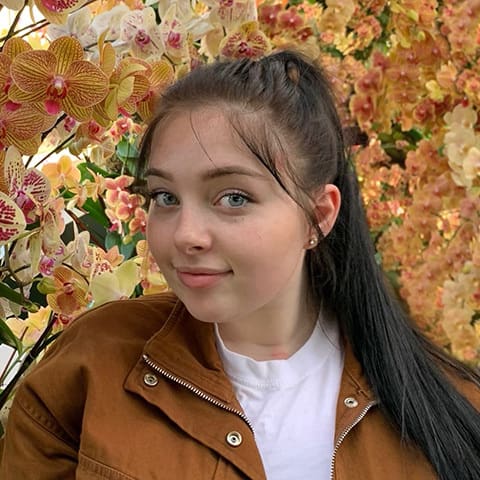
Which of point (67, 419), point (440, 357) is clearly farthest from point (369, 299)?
point (67, 419)

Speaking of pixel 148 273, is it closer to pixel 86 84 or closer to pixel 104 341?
pixel 104 341

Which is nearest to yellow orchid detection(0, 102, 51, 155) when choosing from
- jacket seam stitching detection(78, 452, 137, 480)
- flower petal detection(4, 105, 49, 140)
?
flower petal detection(4, 105, 49, 140)

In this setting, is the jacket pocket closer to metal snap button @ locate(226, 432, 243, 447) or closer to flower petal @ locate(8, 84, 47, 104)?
metal snap button @ locate(226, 432, 243, 447)

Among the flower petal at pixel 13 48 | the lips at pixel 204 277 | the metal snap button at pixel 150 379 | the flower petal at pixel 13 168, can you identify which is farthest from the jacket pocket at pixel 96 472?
the flower petal at pixel 13 48

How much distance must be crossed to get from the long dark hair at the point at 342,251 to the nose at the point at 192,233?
0.30 feet

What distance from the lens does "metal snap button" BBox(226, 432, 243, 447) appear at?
100 cm

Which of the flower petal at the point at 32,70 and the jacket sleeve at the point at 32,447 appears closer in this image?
the flower petal at the point at 32,70

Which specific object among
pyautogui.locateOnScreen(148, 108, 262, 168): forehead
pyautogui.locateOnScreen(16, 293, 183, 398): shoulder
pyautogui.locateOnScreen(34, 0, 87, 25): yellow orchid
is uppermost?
pyautogui.locateOnScreen(34, 0, 87, 25): yellow orchid

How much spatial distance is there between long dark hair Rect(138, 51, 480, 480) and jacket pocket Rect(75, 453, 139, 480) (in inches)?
12.3

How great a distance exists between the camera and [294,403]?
1077mm

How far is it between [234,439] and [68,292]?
23 cm

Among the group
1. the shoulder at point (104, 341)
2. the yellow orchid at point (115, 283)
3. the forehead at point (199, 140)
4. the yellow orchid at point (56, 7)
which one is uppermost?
the yellow orchid at point (56, 7)

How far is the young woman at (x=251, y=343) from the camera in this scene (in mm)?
961

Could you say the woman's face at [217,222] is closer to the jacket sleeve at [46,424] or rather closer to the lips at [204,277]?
the lips at [204,277]
